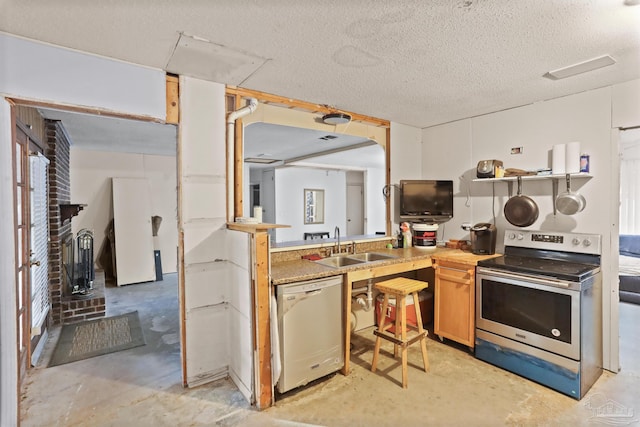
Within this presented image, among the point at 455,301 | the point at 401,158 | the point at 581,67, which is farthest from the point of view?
the point at 401,158

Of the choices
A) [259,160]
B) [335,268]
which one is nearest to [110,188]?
[259,160]

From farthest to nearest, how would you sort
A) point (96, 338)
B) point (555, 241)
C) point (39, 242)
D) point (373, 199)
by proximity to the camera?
point (373, 199)
point (96, 338)
point (39, 242)
point (555, 241)

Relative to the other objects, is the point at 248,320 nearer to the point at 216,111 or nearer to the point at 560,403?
the point at 216,111

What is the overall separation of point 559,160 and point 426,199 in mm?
1322

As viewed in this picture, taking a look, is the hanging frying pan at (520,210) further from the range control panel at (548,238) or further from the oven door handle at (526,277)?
the oven door handle at (526,277)

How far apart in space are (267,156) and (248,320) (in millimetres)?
4602

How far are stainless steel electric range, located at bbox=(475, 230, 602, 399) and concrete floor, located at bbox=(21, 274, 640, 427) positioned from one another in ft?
0.43

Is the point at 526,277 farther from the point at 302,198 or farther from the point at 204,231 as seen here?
the point at 302,198

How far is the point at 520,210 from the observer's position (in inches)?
122

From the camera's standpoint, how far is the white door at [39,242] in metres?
2.93

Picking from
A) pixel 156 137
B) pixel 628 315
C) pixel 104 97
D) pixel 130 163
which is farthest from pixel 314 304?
pixel 130 163

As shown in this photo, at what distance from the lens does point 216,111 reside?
8.50 ft

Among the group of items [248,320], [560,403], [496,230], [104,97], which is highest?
[104,97]

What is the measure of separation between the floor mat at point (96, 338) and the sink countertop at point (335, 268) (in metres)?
1.84
